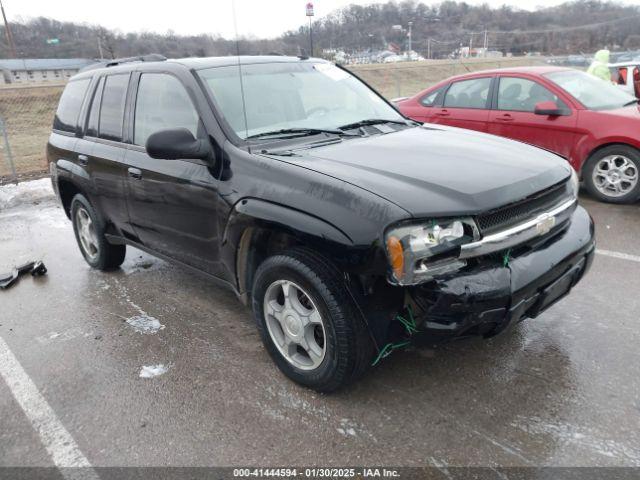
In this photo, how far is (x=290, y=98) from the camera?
3.65 metres

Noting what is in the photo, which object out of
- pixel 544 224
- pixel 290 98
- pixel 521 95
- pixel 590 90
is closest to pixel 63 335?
pixel 290 98

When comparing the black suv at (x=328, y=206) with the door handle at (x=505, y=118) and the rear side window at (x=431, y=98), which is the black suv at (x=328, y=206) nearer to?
the door handle at (x=505, y=118)

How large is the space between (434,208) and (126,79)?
2843 millimetres

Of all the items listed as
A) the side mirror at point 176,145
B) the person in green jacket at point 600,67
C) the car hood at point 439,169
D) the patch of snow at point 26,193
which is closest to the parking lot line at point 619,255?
the car hood at point 439,169

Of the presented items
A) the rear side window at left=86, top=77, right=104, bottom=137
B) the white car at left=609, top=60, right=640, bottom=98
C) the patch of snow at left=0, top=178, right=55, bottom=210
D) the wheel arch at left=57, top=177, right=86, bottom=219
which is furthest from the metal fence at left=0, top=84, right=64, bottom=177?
the white car at left=609, top=60, right=640, bottom=98

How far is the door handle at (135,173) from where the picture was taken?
3.73 m

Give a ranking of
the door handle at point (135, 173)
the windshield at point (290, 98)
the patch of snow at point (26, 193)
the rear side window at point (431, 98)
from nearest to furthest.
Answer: the windshield at point (290, 98), the door handle at point (135, 173), the rear side window at point (431, 98), the patch of snow at point (26, 193)

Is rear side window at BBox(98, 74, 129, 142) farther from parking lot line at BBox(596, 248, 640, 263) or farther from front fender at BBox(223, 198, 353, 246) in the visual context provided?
parking lot line at BBox(596, 248, 640, 263)

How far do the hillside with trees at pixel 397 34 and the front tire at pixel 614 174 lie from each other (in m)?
3.31

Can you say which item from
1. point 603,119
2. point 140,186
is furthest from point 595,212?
point 140,186

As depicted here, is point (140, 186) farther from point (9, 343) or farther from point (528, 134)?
point (528, 134)

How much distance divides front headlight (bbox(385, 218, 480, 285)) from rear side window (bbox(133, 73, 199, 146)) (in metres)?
1.62

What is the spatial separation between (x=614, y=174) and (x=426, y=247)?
4.79m

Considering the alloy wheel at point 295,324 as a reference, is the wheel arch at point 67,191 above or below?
above
